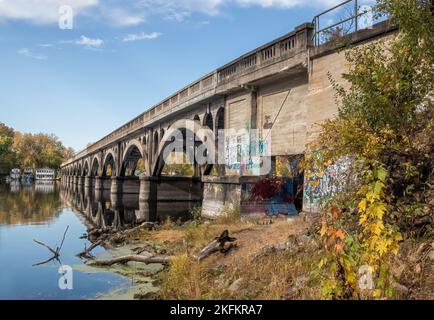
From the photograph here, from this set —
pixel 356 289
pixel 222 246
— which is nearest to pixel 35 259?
pixel 222 246

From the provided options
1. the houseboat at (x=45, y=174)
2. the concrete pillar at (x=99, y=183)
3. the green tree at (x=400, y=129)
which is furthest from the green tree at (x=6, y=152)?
the green tree at (x=400, y=129)

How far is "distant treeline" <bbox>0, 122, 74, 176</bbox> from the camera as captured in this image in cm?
11519

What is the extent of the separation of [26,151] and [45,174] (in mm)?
19844

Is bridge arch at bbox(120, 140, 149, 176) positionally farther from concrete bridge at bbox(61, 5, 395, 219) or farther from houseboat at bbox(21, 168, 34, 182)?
houseboat at bbox(21, 168, 34, 182)

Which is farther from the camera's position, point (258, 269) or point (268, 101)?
point (268, 101)

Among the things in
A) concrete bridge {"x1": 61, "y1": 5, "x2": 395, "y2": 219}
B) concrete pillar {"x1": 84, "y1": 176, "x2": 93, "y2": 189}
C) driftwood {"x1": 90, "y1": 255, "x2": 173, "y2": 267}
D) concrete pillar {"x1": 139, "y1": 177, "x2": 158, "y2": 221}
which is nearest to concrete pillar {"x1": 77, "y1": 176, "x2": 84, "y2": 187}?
concrete pillar {"x1": 84, "y1": 176, "x2": 93, "y2": 189}

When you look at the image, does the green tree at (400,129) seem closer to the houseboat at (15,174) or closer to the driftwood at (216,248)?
the driftwood at (216,248)

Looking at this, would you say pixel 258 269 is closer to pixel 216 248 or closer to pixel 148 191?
pixel 216 248

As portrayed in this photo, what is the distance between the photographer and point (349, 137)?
673 centimetres

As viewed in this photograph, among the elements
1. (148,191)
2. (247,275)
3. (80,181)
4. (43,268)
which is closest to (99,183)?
(80,181)

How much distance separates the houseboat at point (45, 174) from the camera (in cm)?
13912

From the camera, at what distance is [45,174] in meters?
142
